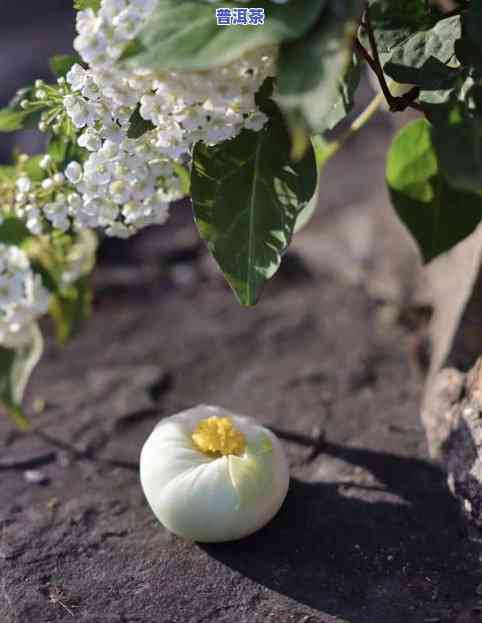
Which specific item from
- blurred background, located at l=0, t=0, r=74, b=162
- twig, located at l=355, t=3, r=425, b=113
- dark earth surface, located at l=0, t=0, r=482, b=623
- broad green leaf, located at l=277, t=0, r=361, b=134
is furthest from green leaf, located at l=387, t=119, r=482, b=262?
blurred background, located at l=0, t=0, r=74, b=162

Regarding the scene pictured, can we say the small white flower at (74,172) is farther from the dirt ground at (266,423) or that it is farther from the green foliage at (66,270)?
the dirt ground at (266,423)

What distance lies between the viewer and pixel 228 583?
1.23 m

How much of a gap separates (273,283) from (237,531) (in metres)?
1.02

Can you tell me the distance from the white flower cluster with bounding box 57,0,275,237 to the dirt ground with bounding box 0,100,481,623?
49 centimetres

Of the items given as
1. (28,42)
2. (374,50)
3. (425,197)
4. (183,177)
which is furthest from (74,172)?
(28,42)

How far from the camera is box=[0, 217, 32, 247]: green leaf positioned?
1414 millimetres

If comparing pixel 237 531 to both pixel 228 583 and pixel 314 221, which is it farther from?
pixel 314 221

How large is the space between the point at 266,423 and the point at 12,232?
0.59 m

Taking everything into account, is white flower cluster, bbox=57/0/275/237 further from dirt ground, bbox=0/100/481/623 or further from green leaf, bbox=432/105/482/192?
dirt ground, bbox=0/100/481/623

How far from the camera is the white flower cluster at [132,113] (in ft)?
3.33

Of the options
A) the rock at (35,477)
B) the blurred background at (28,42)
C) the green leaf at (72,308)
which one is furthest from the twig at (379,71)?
the blurred background at (28,42)

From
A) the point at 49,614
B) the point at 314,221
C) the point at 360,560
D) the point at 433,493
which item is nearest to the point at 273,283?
the point at 314,221

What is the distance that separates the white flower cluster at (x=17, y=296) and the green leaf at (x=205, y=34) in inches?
20.9

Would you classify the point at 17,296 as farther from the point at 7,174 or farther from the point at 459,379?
the point at 459,379
